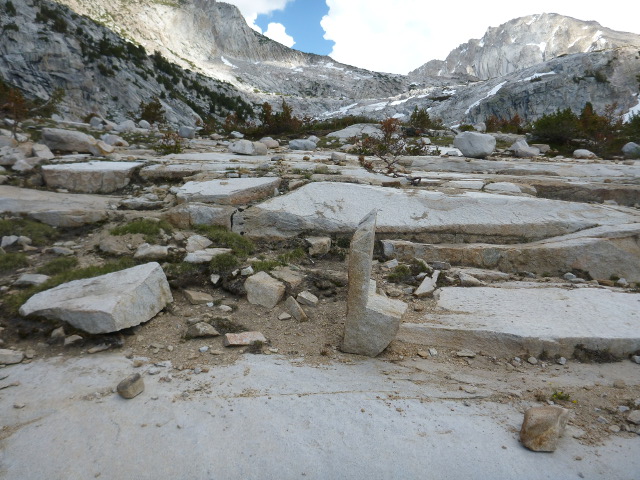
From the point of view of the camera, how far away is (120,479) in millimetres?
2150

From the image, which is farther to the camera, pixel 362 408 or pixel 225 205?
pixel 225 205

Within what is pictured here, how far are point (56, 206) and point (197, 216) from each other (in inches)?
102

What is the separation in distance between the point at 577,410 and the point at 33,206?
8.32 metres

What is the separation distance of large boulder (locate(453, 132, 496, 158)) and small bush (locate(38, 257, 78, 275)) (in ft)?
43.5

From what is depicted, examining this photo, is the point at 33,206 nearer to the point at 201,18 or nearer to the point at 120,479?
the point at 120,479

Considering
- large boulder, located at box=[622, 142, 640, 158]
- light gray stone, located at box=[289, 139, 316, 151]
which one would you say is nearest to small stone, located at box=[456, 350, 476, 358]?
light gray stone, located at box=[289, 139, 316, 151]

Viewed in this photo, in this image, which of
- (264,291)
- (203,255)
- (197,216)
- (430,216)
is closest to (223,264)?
(203,255)

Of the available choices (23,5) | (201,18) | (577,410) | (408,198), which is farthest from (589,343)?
(201,18)

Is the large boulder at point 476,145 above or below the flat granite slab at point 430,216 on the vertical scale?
above

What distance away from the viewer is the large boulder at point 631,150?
14555 mm

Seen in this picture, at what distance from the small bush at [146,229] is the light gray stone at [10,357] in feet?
8.47

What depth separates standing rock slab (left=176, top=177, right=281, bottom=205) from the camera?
693 centimetres

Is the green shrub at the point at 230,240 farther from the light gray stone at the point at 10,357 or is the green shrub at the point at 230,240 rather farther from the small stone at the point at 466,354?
the small stone at the point at 466,354

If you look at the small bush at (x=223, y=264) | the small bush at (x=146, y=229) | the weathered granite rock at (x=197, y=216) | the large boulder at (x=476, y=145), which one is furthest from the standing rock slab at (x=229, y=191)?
the large boulder at (x=476, y=145)
